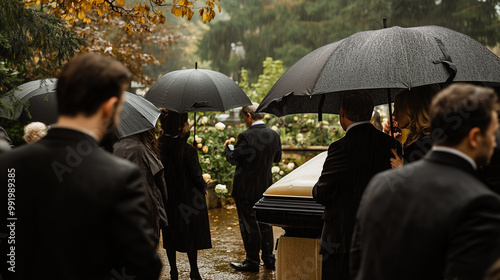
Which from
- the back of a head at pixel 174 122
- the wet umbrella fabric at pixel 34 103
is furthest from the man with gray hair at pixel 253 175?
the wet umbrella fabric at pixel 34 103

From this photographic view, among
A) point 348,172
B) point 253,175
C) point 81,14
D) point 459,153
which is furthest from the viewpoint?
point 253,175

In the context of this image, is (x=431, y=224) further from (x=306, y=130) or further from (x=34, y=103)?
(x=306, y=130)

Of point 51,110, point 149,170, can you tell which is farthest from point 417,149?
point 51,110

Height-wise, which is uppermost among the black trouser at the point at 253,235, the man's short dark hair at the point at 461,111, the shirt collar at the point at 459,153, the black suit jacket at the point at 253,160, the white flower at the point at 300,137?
the man's short dark hair at the point at 461,111

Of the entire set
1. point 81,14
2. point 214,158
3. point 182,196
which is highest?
point 81,14

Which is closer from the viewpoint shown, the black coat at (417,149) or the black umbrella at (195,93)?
the black coat at (417,149)

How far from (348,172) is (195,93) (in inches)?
112

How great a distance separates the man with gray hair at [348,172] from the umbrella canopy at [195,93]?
244cm

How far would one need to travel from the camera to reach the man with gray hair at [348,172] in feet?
10.9

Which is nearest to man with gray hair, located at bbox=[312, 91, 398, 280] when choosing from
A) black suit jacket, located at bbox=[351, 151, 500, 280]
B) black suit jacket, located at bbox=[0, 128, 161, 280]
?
black suit jacket, located at bbox=[351, 151, 500, 280]

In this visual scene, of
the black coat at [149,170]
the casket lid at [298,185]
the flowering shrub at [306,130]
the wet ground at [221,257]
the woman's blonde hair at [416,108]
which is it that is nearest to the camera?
the woman's blonde hair at [416,108]

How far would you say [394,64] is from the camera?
10.2 feet

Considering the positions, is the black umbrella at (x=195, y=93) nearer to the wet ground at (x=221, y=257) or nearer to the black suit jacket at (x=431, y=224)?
the wet ground at (x=221, y=257)

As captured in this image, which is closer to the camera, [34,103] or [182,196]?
[34,103]
